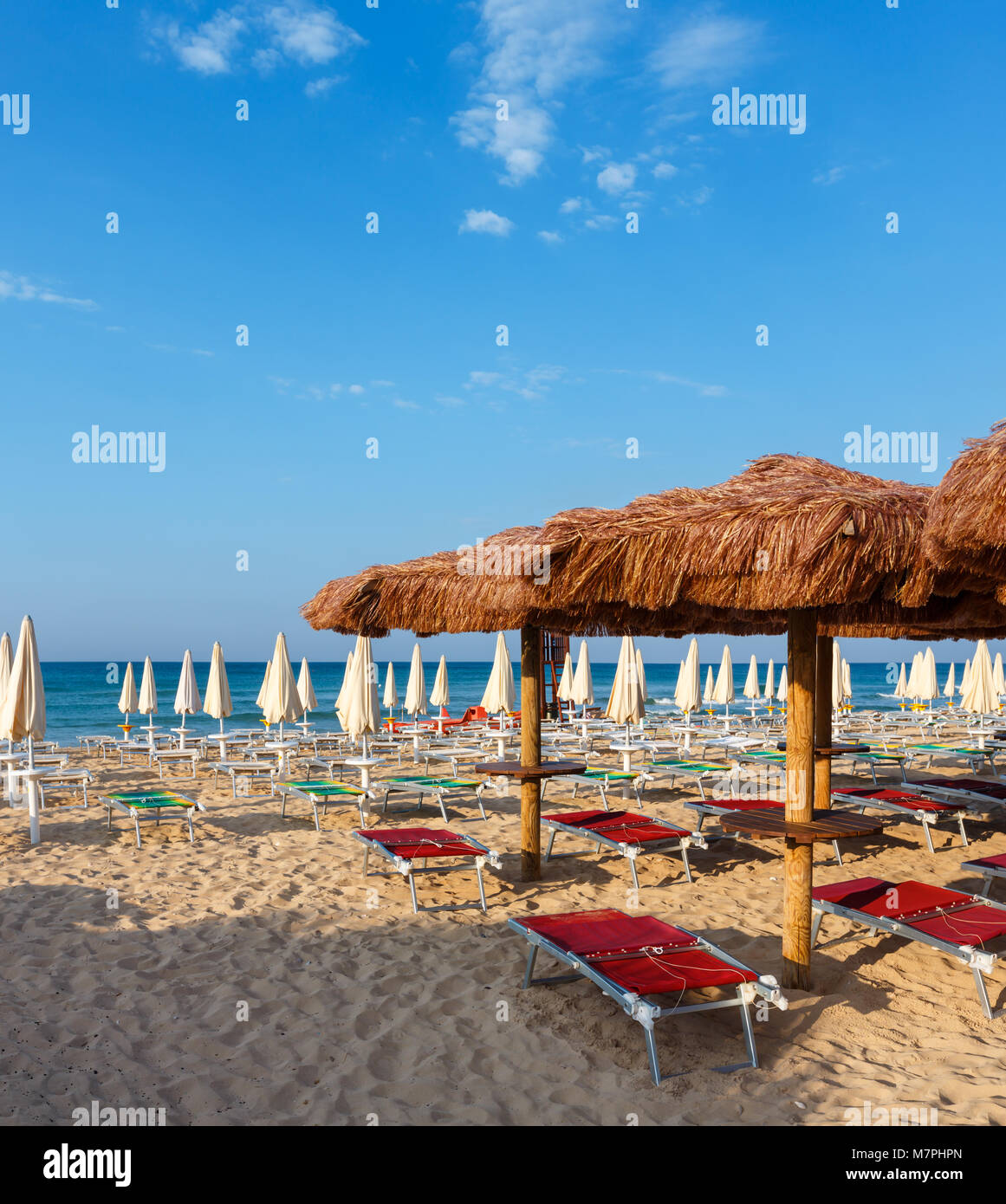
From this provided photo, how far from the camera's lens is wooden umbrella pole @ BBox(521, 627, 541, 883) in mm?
6332

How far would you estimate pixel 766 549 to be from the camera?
3.61 meters

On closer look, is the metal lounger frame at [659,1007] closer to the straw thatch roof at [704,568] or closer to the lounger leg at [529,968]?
the lounger leg at [529,968]

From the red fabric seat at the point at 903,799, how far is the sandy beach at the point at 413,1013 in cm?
66

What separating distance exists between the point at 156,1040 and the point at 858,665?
11943 cm

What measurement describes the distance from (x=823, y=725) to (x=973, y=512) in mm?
5708

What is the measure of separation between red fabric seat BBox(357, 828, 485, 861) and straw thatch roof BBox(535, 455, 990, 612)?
2330 mm

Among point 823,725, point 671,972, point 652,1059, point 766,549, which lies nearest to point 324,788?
point 823,725

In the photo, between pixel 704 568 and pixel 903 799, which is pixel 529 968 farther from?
pixel 903 799

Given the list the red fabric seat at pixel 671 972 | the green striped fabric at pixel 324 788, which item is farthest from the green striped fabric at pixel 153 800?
the red fabric seat at pixel 671 972

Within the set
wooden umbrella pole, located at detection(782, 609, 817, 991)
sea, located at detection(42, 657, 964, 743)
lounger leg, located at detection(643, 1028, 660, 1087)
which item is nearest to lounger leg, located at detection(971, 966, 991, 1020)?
wooden umbrella pole, located at detection(782, 609, 817, 991)

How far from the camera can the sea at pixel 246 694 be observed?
3131cm

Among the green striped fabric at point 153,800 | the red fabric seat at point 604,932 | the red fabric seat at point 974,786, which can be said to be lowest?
the green striped fabric at point 153,800
